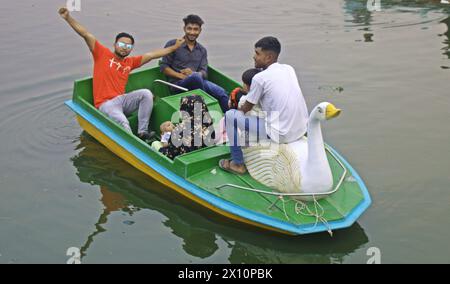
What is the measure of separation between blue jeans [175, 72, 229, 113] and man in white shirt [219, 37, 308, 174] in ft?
5.58

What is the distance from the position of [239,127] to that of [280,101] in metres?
0.60

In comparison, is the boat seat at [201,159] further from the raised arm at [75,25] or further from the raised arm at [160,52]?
the raised arm at [75,25]

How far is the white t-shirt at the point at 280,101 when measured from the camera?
659 cm

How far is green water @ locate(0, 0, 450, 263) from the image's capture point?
663 centimetres

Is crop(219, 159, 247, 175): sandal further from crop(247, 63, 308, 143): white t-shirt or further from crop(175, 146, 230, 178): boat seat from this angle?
crop(247, 63, 308, 143): white t-shirt

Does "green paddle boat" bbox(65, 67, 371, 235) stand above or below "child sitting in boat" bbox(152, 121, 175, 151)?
below

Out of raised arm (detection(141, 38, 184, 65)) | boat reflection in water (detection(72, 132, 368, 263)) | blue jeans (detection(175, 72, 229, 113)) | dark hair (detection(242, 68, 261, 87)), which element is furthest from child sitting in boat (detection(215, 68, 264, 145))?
raised arm (detection(141, 38, 184, 65))

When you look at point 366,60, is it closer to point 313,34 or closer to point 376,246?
point 313,34

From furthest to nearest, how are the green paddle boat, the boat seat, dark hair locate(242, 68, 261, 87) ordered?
1. dark hair locate(242, 68, 261, 87)
2. the boat seat
3. the green paddle boat

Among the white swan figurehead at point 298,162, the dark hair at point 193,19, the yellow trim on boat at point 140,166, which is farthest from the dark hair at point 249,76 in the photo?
the dark hair at point 193,19

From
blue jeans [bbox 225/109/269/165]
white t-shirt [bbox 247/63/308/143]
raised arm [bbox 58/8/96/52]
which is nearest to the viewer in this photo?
white t-shirt [bbox 247/63/308/143]

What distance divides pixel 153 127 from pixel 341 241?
10.6 feet

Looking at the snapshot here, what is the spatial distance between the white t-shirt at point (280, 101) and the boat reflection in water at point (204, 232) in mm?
1071

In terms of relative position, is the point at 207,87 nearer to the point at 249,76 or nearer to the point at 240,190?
the point at 249,76
